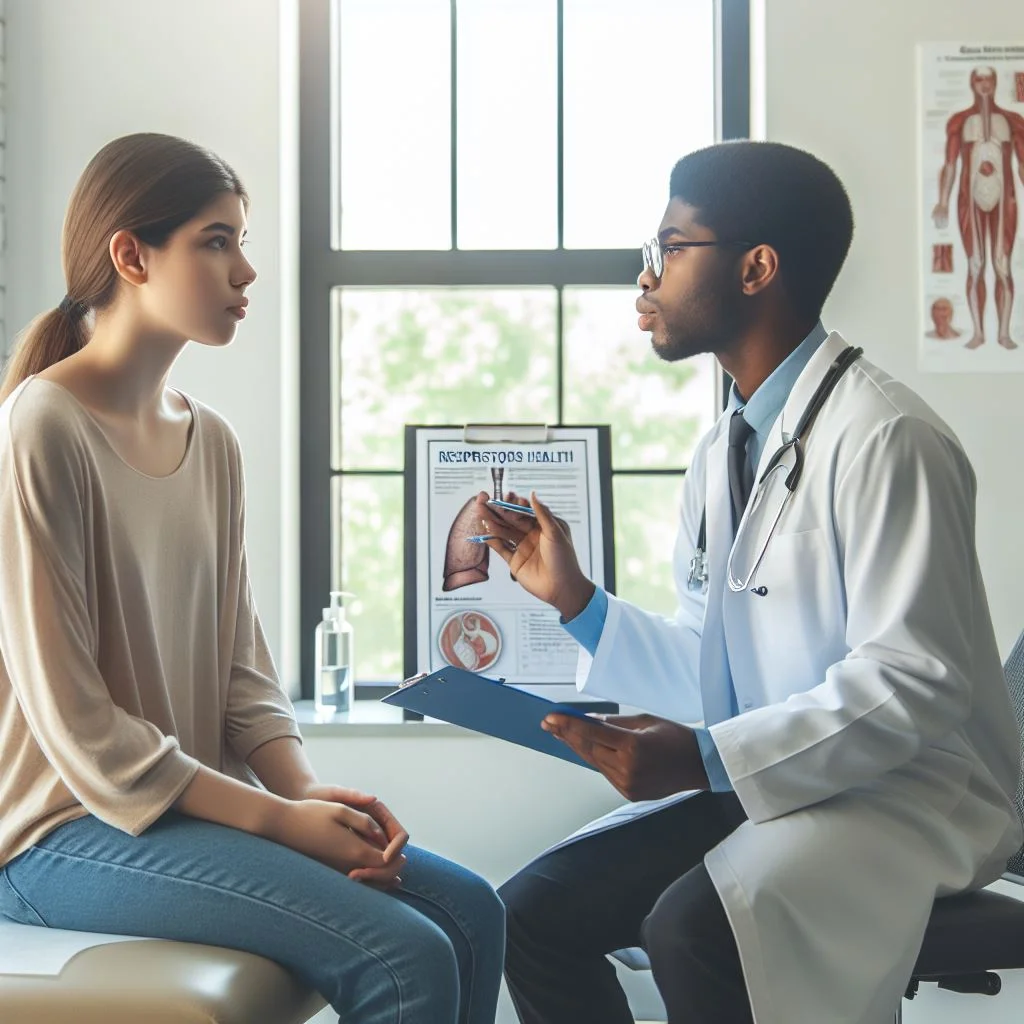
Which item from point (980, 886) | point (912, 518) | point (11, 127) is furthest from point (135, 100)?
point (980, 886)

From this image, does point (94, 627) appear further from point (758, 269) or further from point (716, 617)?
point (758, 269)

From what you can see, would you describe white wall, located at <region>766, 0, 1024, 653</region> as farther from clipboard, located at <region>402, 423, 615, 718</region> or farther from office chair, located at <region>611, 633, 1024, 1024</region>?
office chair, located at <region>611, 633, 1024, 1024</region>

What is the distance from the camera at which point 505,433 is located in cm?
260

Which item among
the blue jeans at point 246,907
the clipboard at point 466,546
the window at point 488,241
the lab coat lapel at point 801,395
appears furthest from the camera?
the window at point 488,241

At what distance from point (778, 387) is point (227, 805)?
1019 millimetres

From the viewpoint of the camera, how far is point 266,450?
2.66 metres

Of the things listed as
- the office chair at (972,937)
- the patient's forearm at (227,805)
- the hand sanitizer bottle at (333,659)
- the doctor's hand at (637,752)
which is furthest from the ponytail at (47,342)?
the office chair at (972,937)

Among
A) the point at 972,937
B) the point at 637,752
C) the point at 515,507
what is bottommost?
the point at 972,937

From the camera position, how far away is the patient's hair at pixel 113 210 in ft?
4.91

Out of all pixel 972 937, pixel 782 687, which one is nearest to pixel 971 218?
pixel 782 687

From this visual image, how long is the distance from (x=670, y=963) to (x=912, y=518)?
2.07ft

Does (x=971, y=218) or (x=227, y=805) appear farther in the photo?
(x=971, y=218)

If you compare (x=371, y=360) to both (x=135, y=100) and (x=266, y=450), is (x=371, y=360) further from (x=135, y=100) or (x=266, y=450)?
(x=135, y=100)

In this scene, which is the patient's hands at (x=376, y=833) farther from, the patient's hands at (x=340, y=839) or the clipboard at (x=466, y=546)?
the clipboard at (x=466, y=546)
